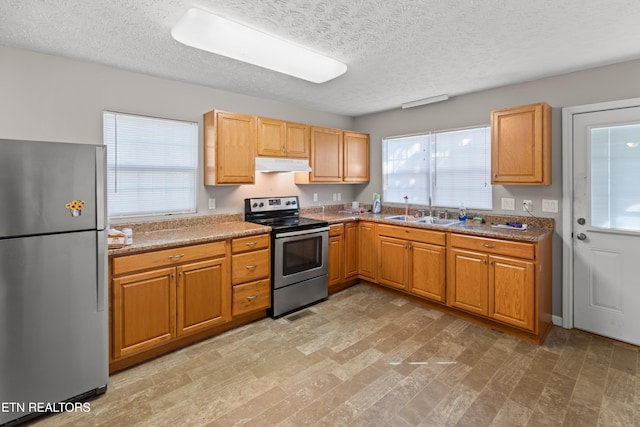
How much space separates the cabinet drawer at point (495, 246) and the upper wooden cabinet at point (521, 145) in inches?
25.3

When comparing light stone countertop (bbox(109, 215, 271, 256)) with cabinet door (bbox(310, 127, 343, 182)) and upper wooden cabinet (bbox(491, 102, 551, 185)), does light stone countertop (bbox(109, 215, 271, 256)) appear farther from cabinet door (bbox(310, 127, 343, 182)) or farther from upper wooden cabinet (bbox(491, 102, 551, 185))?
upper wooden cabinet (bbox(491, 102, 551, 185))

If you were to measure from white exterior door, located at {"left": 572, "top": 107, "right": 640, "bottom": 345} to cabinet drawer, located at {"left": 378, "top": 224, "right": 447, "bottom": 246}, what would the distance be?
1219 mm

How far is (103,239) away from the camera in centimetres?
206

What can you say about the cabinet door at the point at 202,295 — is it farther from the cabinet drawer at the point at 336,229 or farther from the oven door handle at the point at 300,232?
the cabinet drawer at the point at 336,229

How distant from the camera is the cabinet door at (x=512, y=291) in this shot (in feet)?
9.00

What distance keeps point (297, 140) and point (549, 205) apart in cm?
283

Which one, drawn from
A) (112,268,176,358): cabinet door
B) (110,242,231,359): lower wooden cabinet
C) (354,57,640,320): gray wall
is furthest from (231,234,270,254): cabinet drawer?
(354,57,640,320): gray wall

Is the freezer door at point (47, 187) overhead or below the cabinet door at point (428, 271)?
overhead

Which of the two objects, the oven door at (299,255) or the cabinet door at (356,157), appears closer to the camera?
the oven door at (299,255)

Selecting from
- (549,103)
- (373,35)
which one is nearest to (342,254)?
(373,35)

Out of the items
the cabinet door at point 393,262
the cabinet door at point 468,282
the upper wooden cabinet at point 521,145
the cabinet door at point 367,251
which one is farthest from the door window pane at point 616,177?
the cabinet door at point 367,251

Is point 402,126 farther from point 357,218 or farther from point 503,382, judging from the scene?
point 503,382

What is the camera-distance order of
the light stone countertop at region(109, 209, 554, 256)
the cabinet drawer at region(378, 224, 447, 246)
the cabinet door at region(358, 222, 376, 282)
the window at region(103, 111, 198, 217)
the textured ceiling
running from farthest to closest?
the cabinet door at region(358, 222, 376, 282) → the cabinet drawer at region(378, 224, 447, 246) → the window at region(103, 111, 198, 217) → the light stone countertop at region(109, 209, 554, 256) → the textured ceiling

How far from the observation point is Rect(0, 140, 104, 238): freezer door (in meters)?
1.75
